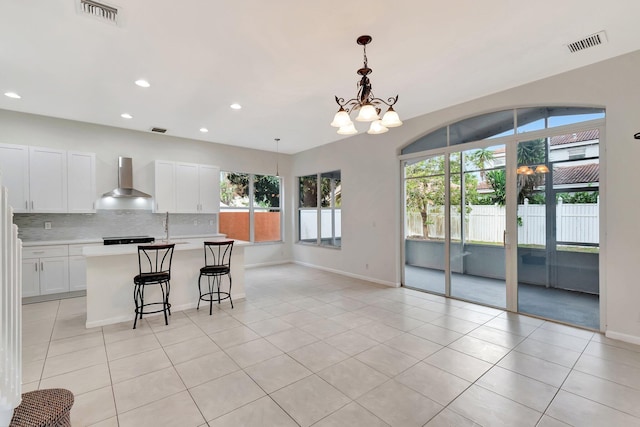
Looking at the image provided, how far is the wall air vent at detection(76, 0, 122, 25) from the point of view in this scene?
235cm

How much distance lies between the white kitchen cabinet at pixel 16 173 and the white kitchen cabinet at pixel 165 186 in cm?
184

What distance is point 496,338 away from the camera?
10.8 feet

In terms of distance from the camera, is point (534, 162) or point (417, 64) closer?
point (417, 64)

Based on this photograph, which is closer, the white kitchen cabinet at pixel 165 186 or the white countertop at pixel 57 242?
the white countertop at pixel 57 242

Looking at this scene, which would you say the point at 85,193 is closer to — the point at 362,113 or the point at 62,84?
the point at 62,84

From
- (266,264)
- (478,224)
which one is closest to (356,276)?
(266,264)

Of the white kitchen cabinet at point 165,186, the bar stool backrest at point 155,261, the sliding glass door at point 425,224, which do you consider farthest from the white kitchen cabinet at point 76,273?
the sliding glass door at point 425,224

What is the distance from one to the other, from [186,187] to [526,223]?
6.09m

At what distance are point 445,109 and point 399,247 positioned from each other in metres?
2.48

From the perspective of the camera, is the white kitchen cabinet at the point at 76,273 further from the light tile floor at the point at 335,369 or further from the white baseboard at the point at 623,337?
the white baseboard at the point at 623,337

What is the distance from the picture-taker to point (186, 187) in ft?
20.5

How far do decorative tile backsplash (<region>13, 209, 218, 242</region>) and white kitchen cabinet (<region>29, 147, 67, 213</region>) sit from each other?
362 mm

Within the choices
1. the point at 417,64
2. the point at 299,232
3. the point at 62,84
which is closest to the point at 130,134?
the point at 62,84

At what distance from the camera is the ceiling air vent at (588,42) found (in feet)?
9.26
